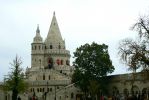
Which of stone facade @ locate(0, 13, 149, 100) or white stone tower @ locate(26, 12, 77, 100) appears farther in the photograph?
white stone tower @ locate(26, 12, 77, 100)

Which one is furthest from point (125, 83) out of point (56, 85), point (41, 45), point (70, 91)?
point (41, 45)

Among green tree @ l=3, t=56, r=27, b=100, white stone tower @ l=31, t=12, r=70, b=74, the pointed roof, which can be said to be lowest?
green tree @ l=3, t=56, r=27, b=100

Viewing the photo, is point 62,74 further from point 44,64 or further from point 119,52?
point 119,52

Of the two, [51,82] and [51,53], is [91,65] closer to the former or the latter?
[51,82]

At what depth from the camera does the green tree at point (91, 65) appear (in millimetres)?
88750

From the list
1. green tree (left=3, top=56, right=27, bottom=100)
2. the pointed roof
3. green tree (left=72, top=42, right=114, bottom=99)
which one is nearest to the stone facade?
the pointed roof

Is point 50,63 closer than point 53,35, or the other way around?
point 50,63

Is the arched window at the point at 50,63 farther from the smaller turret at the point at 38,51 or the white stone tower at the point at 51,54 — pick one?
the smaller turret at the point at 38,51

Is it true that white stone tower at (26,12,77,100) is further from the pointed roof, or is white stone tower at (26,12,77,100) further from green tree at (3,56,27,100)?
green tree at (3,56,27,100)

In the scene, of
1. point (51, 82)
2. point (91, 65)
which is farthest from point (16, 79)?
point (51, 82)

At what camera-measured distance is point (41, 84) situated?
122500 mm

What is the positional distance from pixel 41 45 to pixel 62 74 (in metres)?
11.6

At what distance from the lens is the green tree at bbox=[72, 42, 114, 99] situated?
291ft

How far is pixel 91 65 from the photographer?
89.6 meters
